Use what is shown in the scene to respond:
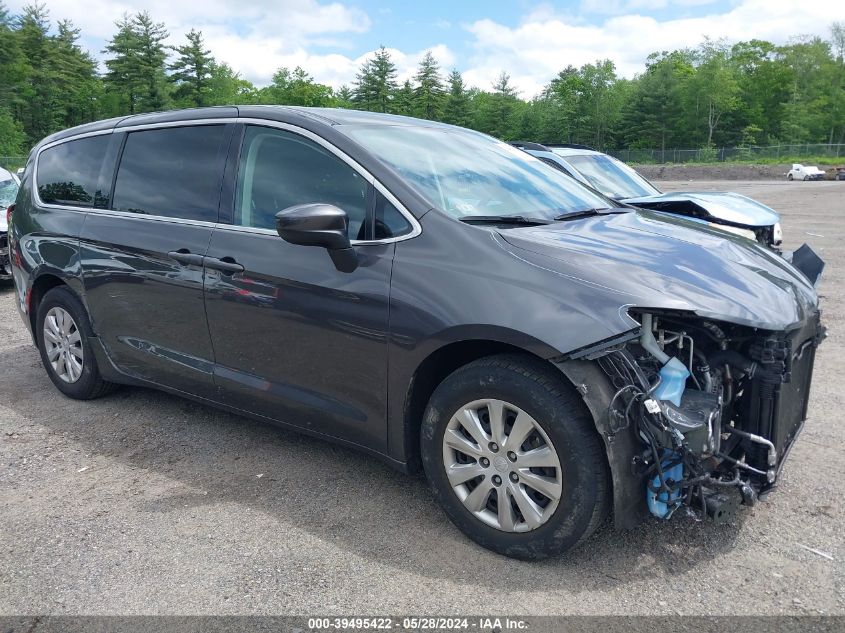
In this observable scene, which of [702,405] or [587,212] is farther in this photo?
[587,212]

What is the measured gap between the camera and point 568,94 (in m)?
88.4

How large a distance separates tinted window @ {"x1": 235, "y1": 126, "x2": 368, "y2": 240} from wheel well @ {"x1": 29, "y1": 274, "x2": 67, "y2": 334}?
77.2 inches

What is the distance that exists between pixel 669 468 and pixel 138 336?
10.1ft

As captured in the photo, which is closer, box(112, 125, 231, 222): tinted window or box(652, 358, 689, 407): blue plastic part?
box(652, 358, 689, 407): blue plastic part

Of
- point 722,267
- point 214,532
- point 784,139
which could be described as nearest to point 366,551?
point 214,532

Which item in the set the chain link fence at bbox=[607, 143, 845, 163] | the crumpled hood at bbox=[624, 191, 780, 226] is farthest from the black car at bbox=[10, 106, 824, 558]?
the chain link fence at bbox=[607, 143, 845, 163]

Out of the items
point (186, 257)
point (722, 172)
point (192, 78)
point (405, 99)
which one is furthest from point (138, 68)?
point (186, 257)

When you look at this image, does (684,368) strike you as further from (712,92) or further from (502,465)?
(712,92)

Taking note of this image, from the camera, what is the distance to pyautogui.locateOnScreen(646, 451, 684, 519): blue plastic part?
2627mm

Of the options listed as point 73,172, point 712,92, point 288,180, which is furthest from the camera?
point 712,92

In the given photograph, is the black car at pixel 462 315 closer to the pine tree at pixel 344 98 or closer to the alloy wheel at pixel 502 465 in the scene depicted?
the alloy wheel at pixel 502 465

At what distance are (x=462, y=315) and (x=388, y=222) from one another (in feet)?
2.01

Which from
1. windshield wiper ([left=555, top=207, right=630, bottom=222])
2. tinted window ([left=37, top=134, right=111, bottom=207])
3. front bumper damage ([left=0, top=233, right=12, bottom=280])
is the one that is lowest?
front bumper damage ([left=0, top=233, right=12, bottom=280])

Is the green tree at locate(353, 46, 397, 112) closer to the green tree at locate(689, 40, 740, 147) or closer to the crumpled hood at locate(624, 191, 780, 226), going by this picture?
the green tree at locate(689, 40, 740, 147)
